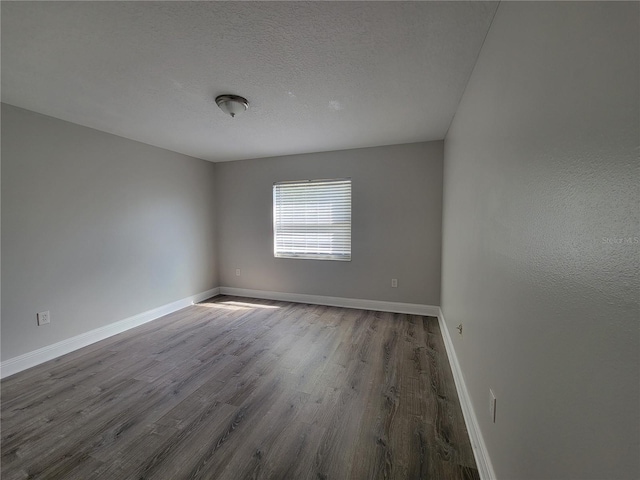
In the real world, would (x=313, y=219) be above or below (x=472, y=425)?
above

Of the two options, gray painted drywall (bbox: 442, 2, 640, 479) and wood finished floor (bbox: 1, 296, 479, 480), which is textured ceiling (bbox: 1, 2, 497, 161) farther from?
wood finished floor (bbox: 1, 296, 479, 480)

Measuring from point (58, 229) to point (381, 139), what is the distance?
3739 millimetres

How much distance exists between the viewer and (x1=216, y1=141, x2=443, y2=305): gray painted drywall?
3.47 meters

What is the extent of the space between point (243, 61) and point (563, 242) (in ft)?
6.37

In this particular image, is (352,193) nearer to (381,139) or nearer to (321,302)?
(381,139)

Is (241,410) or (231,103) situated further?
(231,103)

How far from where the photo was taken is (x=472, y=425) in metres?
1.55

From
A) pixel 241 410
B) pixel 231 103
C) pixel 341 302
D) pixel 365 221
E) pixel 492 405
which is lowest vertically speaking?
pixel 241 410

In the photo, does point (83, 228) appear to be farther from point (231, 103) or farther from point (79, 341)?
point (231, 103)

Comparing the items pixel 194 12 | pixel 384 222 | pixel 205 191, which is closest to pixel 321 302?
pixel 384 222

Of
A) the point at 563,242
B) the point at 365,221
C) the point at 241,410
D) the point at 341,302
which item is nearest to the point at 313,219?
the point at 365,221

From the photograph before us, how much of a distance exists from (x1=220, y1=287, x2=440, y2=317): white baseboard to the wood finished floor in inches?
24.5

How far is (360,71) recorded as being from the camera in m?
1.81

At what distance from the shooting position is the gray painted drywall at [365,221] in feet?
11.4
